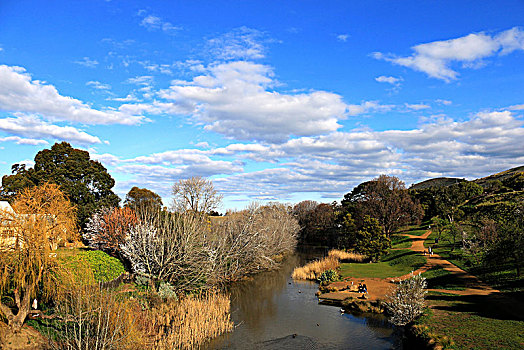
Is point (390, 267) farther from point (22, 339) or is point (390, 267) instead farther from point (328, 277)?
Answer: point (22, 339)

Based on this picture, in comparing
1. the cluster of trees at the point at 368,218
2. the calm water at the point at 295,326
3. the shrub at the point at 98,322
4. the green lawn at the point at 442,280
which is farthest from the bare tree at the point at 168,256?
the cluster of trees at the point at 368,218

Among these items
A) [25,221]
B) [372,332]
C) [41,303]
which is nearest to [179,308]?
[41,303]

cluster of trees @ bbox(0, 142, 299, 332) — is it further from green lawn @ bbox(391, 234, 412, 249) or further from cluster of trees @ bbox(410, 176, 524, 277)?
cluster of trees @ bbox(410, 176, 524, 277)

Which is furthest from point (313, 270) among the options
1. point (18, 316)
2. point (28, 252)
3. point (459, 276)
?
point (28, 252)

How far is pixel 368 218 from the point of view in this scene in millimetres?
42562

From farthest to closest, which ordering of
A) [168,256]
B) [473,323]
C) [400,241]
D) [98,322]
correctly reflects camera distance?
1. [400,241]
2. [168,256]
3. [473,323]
4. [98,322]

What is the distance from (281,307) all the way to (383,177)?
42244mm

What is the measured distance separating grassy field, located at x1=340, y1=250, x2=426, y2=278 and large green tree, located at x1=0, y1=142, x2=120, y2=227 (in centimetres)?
3297

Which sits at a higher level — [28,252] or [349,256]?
[28,252]

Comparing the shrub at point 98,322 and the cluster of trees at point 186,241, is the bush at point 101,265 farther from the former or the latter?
the shrub at point 98,322

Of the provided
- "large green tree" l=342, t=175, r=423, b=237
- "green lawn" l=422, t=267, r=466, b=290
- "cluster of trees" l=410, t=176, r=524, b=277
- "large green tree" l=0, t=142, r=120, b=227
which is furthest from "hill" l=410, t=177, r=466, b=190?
"large green tree" l=0, t=142, r=120, b=227

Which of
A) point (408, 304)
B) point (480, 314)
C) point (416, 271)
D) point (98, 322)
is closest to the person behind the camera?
point (98, 322)

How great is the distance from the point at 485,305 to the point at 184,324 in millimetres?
17237

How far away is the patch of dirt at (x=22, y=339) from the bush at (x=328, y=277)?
74.3 ft
